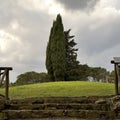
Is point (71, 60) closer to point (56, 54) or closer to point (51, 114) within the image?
point (56, 54)

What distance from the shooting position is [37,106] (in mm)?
14633

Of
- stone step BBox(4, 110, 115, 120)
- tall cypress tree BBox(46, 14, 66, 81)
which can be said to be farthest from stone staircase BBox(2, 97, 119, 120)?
tall cypress tree BBox(46, 14, 66, 81)


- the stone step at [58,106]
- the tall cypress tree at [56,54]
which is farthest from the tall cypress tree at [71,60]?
the stone step at [58,106]

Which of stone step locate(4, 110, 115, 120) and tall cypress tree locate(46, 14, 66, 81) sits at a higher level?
tall cypress tree locate(46, 14, 66, 81)

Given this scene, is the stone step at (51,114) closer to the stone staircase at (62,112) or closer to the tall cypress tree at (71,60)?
the stone staircase at (62,112)

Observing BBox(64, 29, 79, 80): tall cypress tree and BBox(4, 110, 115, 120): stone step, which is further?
BBox(64, 29, 79, 80): tall cypress tree

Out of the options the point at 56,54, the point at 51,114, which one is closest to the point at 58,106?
the point at 51,114

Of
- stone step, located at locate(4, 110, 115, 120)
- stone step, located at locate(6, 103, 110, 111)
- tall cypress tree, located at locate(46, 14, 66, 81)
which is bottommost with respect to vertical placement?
stone step, located at locate(4, 110, 115, 120)

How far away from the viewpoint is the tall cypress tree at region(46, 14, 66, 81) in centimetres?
4141

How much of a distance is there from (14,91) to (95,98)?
8570 millimetres

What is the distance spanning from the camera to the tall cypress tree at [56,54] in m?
41.4

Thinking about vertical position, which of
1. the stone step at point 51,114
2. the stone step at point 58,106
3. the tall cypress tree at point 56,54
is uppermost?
the tall cypress tree at point 56,54

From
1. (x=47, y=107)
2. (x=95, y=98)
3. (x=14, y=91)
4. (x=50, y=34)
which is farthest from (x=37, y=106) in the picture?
(x=50, y=34)

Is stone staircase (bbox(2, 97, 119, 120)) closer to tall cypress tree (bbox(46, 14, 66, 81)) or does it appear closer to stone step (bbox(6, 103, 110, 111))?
stone step (bbox(6, 103, 110, 111))
